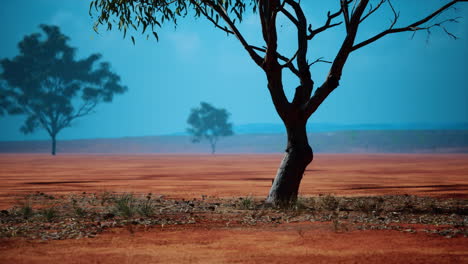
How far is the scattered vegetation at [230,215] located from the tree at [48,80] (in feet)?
198

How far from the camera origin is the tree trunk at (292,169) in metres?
13.3

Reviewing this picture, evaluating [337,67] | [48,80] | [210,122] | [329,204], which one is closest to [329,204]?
[329,204]

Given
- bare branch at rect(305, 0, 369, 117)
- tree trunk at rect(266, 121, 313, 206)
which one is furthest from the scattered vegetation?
bare branch at rect(305, 0, 369, 117)

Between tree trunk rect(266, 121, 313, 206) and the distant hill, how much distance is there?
8875 centimetres

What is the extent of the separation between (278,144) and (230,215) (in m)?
118

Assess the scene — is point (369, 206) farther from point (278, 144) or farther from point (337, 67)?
point (278, 144)

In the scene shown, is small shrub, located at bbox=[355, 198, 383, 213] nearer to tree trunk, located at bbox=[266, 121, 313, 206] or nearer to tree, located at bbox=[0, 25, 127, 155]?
tree trunk, located at bbox=[266, 121, 313, 206]

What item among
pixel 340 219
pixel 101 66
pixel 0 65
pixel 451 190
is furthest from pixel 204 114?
pixel 340 219

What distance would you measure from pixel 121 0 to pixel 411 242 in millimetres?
9330

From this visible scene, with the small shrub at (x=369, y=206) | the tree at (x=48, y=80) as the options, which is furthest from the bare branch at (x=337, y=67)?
the tree at (x=48, y=80)

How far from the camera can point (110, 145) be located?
437 feet

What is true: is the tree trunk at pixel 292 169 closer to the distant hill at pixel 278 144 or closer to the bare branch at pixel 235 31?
the bare branch at pixel 235 31

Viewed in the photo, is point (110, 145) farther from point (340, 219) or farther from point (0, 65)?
point (340, 219)

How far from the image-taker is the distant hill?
109 metres
